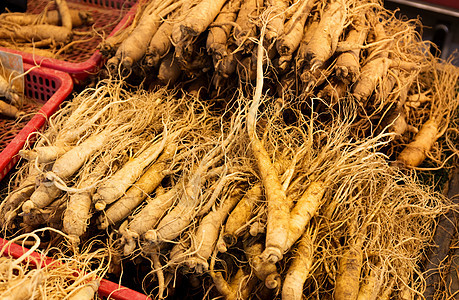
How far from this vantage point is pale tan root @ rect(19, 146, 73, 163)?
1782 millimetres

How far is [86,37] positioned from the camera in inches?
123

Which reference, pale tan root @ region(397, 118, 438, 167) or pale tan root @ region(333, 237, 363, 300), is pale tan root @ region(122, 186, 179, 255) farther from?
pale tan root @ region(397, 118, 438, 167)

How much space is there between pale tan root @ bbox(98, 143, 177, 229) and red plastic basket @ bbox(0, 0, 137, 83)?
88 cm

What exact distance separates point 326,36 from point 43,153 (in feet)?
4.53

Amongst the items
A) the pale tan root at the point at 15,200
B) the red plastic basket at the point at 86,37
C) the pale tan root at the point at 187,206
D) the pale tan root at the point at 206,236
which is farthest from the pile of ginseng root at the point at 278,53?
the pale tan root at the point at 15,200

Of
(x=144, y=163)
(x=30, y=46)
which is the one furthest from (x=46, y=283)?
(x=30, y=46)

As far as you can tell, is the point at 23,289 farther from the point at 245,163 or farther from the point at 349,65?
the point at 349,65

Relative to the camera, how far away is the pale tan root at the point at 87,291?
1551mm

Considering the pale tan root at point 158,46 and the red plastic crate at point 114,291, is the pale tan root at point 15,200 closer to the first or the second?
the red plastic crate at point 114,291

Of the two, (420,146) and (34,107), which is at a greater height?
(420,146)

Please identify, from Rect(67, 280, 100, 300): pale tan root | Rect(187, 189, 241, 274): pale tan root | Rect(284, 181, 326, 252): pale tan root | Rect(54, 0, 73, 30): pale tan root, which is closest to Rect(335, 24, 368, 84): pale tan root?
Rect(284, 181, 326, 252): pale tan root

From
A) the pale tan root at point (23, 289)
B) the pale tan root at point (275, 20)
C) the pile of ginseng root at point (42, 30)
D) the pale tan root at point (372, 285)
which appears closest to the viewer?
the pale tan root at point (23, 289)

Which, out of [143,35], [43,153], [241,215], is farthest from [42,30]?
[241,215]

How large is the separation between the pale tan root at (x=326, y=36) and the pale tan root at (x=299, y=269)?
2.56ft
